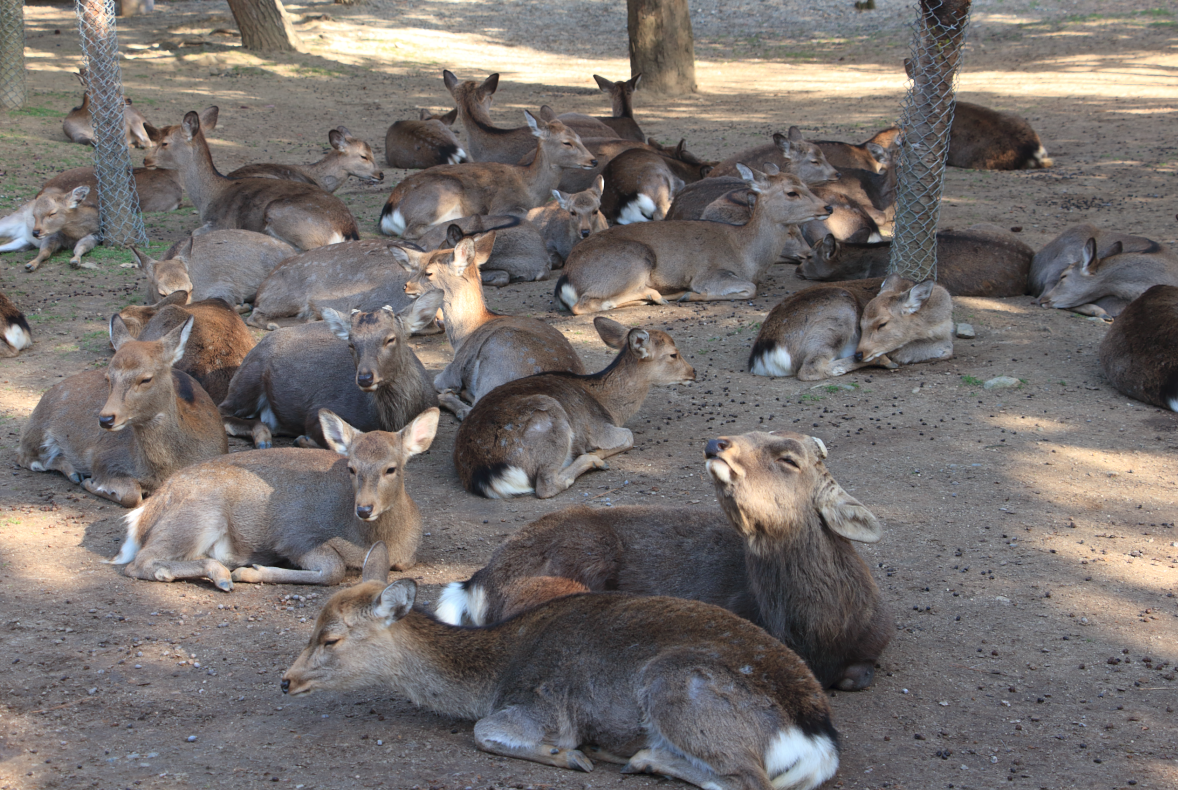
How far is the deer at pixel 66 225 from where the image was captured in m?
9.86

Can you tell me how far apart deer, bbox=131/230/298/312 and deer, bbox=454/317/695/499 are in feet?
11.9

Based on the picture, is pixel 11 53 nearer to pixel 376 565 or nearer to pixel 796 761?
pixel 376 565

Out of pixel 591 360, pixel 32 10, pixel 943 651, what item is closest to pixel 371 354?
pixel 591 360

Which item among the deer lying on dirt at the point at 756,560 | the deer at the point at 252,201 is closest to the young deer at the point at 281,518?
the deer lying on dirt at the point at 756,560

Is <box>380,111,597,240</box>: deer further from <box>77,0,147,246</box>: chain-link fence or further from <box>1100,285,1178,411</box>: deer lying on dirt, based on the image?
<box>1100,285,1178,411</box>: deer lying on dirt

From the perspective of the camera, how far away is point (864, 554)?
5.02 meters

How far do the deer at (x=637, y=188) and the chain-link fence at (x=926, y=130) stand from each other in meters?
3.50

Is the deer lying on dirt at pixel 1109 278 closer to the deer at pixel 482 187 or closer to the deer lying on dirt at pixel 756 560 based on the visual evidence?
the deer at pixel 482 187

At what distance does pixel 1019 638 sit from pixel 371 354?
12.8 feet

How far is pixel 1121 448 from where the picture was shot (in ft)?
20.4

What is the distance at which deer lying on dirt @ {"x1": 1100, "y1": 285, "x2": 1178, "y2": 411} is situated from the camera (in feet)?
22.1

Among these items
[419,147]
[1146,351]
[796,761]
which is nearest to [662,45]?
[419,147]

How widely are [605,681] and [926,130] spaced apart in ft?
19.6

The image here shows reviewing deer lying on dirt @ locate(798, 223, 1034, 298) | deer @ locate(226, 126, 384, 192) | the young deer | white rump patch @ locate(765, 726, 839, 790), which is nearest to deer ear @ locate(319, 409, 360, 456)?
the young deer
